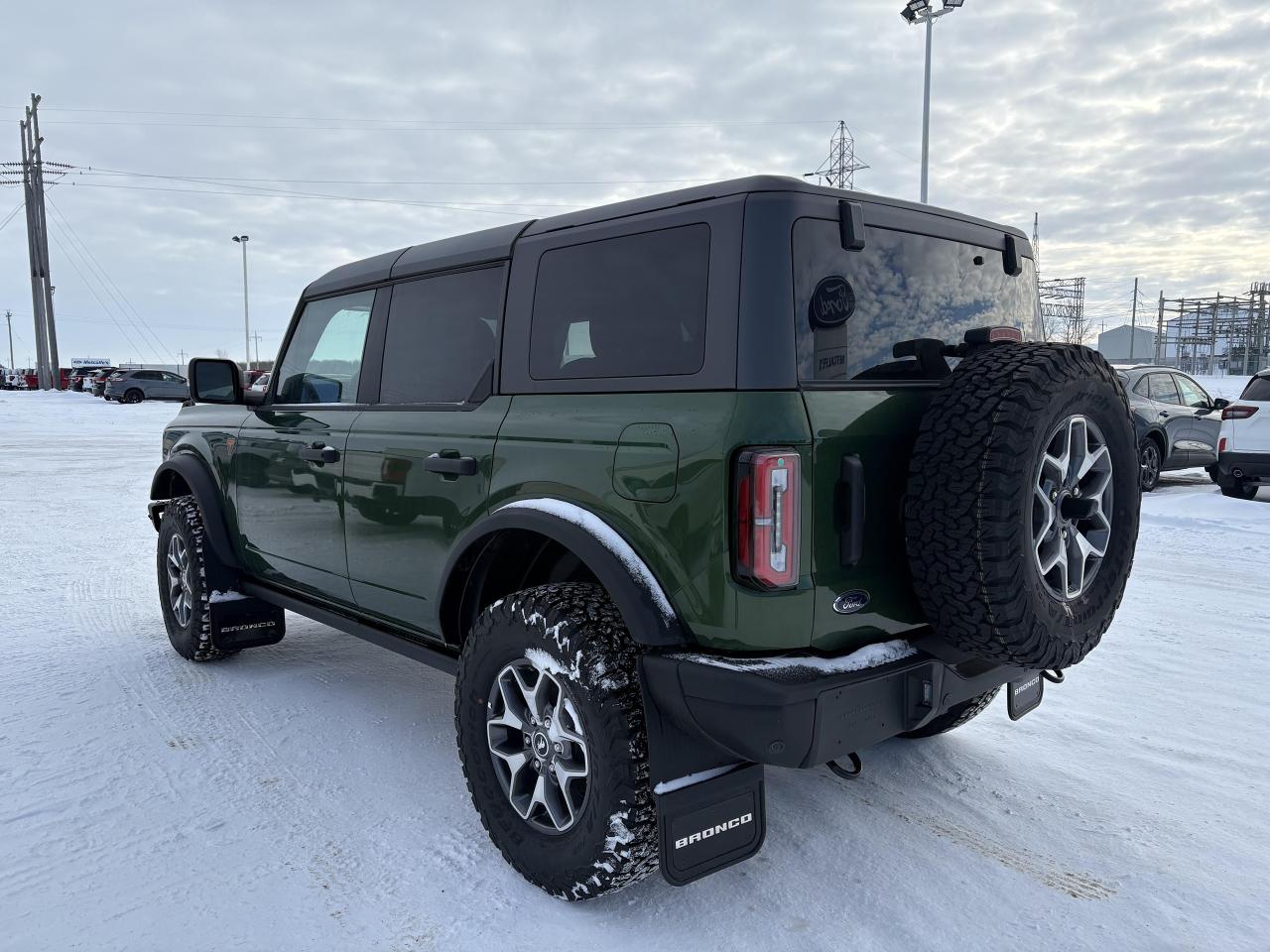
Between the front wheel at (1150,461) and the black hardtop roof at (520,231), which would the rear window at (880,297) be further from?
the front wheel at (1150,461)

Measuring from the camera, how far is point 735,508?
2.32 m

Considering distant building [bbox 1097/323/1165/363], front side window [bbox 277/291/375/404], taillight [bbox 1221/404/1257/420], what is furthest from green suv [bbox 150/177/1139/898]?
distant building [bbox 1097/323/1165/363]

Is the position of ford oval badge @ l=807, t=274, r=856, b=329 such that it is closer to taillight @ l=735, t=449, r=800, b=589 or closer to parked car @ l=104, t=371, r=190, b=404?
taillight @ l=735, t=449, r=800, b=589

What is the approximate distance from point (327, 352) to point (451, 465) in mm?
1411

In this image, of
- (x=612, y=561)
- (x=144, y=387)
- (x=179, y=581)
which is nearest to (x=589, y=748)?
(x=612, y=561)

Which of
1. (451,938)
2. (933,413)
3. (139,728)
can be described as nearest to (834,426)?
(933,413)

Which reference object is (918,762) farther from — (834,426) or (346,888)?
(346,888)

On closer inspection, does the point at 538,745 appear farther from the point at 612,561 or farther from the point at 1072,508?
the point at 1072,508

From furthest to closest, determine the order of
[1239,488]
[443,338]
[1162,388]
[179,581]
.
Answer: [1162,388], [1239,488], [179,581], [443,338]

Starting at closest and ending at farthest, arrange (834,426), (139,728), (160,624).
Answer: (834,426), (139,728), (160,624)

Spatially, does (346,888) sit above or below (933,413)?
below

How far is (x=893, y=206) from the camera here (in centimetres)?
284

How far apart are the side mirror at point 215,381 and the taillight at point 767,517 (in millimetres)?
3150

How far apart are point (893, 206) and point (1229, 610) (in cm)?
438
